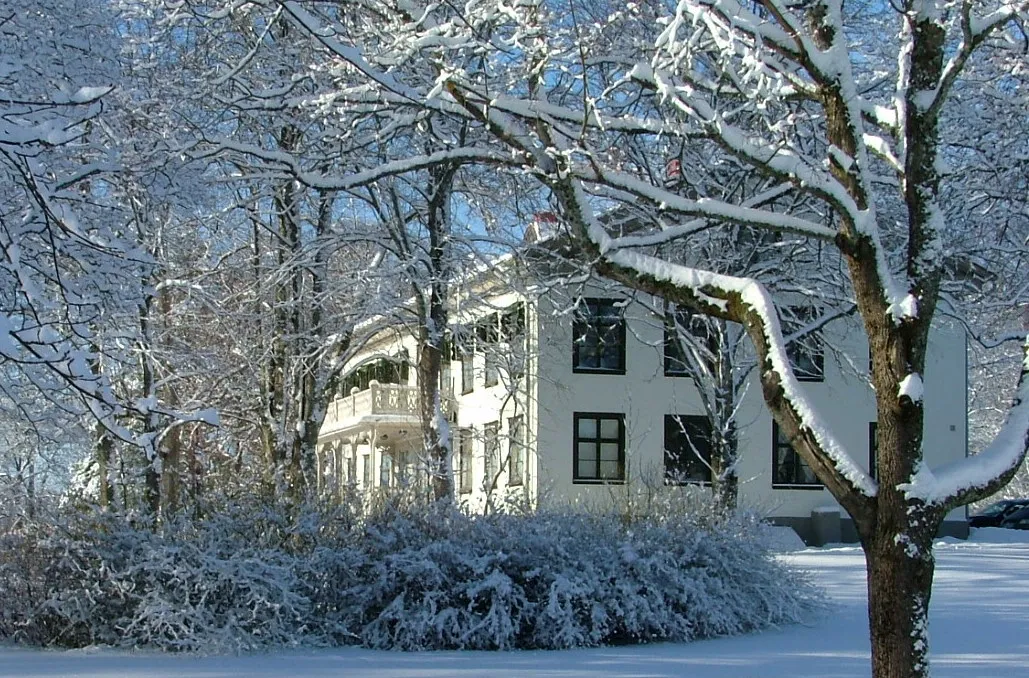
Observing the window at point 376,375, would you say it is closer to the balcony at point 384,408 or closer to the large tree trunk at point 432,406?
the balcony at point 384,408

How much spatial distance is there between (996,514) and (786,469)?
1325 cm

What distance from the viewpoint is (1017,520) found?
1649 inches

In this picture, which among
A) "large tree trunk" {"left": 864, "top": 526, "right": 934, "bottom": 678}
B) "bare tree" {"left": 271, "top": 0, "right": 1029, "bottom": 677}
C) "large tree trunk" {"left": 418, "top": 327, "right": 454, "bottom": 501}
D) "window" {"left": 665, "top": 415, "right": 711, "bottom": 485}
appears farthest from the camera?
"window" {"left": 665, "top": 415, "right": 711, "bottom": 485}

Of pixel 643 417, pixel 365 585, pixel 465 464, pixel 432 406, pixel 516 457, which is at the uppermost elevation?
pixel 643 417

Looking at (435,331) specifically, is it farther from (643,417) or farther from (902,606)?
(902,606)

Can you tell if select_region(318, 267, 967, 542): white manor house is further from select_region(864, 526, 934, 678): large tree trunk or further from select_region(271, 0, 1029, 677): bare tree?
select_region(864, 526, 934, 678): large tree trunk

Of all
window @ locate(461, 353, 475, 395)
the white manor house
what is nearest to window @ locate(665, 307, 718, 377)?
the white manor house

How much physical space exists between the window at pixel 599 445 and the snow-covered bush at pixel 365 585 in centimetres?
1835

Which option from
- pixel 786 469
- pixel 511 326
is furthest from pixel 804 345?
pixel 786 469

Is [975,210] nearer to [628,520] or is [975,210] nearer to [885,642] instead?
[628,520]

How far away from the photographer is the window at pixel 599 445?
107 feet

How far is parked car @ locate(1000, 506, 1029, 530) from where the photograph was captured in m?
41.4

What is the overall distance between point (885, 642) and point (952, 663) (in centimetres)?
454

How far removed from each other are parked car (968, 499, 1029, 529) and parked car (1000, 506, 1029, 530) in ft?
0.32
